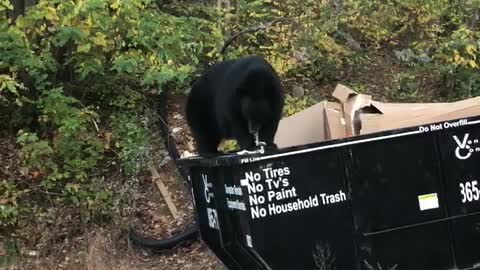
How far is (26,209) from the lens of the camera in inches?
237

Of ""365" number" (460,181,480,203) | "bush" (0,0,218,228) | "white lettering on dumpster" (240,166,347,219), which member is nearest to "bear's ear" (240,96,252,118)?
"white lettering on dumpster" (240,166,347,219)

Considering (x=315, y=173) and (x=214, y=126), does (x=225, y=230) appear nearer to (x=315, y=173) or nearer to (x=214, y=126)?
(x=315, y=173)

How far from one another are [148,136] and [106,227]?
52.2 inches

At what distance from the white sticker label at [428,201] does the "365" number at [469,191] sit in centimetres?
18

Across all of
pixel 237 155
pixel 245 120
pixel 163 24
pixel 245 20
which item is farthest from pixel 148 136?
pixel 237 155

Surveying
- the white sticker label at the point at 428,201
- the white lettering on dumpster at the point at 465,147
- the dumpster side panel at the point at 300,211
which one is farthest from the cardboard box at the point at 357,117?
the dumpster side panel at the point at 300,211

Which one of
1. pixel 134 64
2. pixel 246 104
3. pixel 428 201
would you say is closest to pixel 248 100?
pixel 246 104

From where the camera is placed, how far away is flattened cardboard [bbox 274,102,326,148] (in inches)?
182

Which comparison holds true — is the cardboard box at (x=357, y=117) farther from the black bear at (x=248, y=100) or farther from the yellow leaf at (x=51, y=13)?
the yellow leaf at (x=51, y=13)

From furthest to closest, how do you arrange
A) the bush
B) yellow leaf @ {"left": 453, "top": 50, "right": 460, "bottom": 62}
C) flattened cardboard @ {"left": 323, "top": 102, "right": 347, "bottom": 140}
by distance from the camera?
yellow leaf @ {"left": 453, "top": 50, "right": 460, "bottom": 62}
the bush
flattened cardboard @ {"left": 323, "top": 102, "right": 347, "bottom": 140}

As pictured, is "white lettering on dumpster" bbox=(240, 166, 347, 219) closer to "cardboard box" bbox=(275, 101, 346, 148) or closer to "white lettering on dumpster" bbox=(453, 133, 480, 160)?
"white lettering on dumpster" bbox=(453, 133, 480, 160)

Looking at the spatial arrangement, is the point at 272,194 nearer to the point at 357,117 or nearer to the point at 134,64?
the point at 357,117

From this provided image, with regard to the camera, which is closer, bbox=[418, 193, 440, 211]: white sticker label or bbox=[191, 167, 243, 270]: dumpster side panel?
bbox=[418, 193, 440, 211]: white sticker label

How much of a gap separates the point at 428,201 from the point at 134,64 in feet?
11.2
